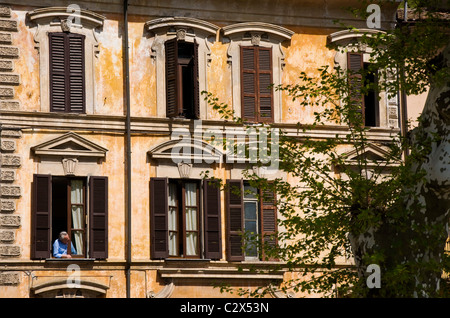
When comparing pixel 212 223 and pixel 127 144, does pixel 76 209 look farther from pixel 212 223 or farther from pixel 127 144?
pixel 212 223

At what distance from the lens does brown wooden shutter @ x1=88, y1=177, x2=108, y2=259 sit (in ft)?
92.2

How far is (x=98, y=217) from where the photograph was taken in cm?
2823

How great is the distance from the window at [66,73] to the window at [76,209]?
1654mm

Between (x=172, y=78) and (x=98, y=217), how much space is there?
144 inches

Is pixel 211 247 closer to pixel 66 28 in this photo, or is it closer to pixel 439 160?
pixel 66 28

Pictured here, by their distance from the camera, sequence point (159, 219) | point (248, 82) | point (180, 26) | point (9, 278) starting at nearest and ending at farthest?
point (9, 278) < point (159, 219) < point (180, 26) < point (248, 82)

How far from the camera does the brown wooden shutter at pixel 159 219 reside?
2852cm

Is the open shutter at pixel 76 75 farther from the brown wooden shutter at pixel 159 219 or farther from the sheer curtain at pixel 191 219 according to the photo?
the sheer curtain at pixel 191 219

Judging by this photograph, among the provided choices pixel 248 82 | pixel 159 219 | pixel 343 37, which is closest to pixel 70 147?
pixel 159 219

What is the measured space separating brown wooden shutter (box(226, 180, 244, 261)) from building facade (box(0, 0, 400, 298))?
3 centimetres

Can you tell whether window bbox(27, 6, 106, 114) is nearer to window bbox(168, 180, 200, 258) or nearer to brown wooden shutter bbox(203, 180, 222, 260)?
window bbox(168, 180, 200, 258)

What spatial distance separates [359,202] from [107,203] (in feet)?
27.3
